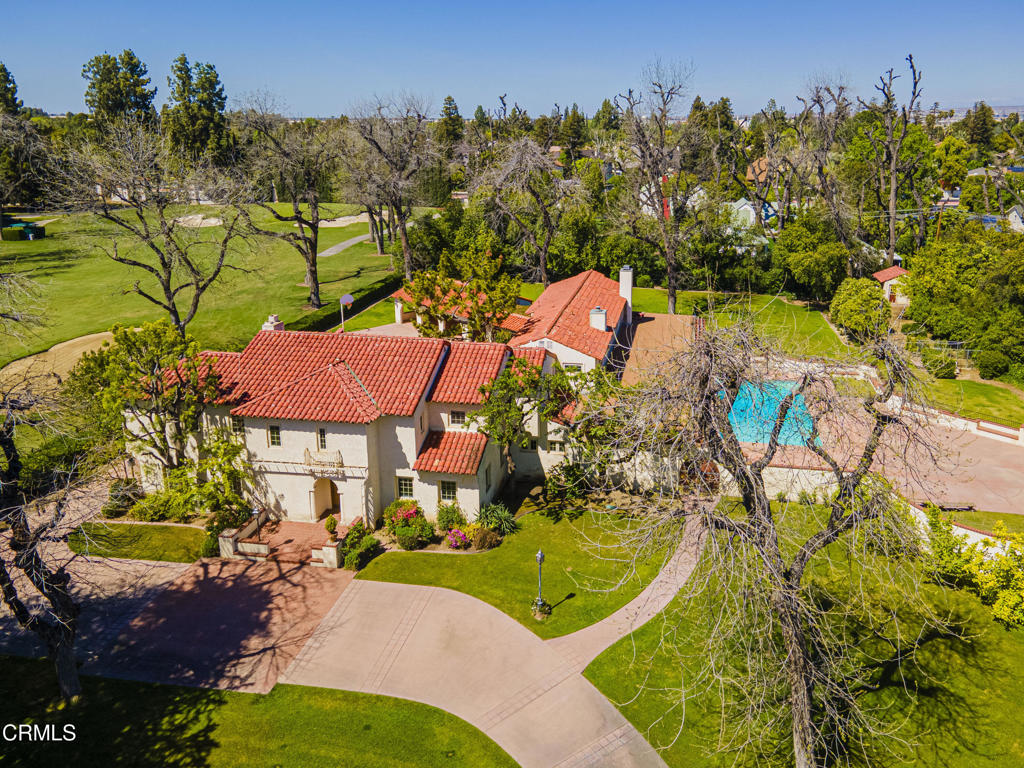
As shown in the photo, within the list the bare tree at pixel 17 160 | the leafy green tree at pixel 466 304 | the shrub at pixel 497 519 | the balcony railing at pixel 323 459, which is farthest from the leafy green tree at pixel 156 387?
the bare tree at pixel 17 160

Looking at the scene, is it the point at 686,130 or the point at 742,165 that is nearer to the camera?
the point at 686,130

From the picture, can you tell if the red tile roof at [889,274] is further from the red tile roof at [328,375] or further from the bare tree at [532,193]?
the red tile roof at [328,375]

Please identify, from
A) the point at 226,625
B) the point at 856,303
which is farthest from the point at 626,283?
the point at 226,625

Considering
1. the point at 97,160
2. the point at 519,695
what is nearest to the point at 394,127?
the point at 97,160

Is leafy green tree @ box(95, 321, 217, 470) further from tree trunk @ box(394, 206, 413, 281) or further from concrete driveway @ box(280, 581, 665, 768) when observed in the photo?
tree trunk @ box(394, 206, 413, 281)

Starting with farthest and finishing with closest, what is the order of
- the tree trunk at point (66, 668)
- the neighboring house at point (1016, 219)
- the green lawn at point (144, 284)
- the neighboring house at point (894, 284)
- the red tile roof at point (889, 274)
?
the neighboring house at point (1016, 219) < the red tile roof at point (889, 274) < the neighboring house at point (894, 284) < the green lawn at point (144, 284) < the tree trunk at point (66, 668)

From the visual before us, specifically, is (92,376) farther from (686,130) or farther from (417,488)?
(686,130)
